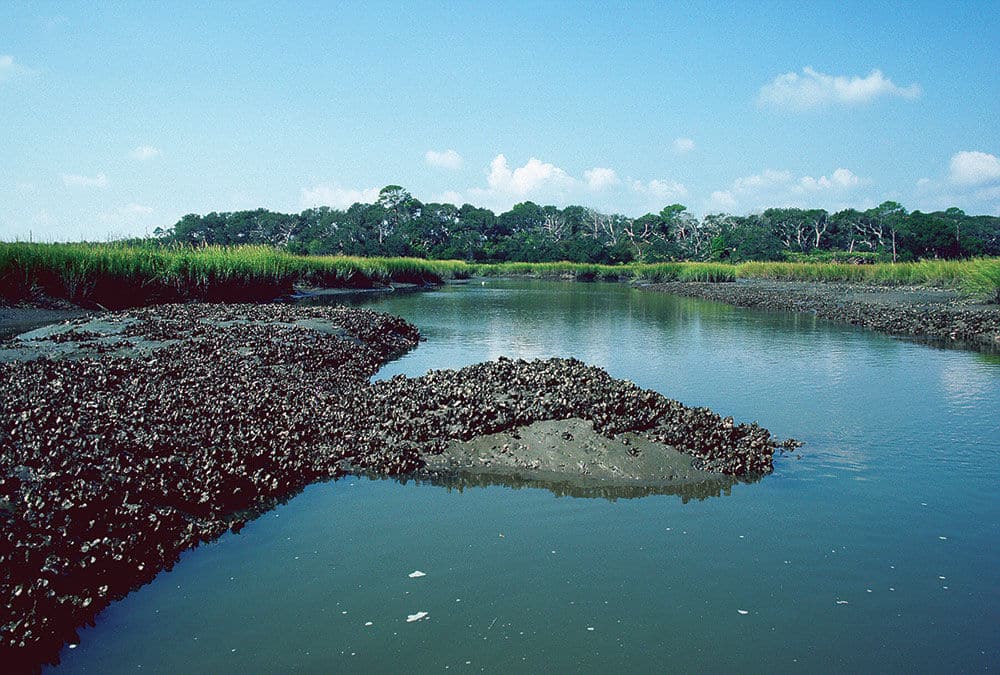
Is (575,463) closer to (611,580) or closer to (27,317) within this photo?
(611,580)

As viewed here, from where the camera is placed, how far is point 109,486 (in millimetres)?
6332

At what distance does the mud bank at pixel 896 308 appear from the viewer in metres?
22.1

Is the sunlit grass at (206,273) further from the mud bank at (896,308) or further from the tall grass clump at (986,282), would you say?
the mud bank at (896,308)

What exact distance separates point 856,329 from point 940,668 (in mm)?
22283

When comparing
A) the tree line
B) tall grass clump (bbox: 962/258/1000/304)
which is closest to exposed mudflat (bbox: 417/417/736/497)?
tall grass clump (bbox: 962/258/1000/304)

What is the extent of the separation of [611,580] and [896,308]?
89.2 feet

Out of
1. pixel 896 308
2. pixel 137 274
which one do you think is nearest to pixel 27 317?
pixel 137 274

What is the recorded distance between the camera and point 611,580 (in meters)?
5.74

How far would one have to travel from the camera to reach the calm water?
4.73 metres

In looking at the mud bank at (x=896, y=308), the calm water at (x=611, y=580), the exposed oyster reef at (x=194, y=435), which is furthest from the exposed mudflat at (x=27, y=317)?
the mud bank at (x=896, y=308)

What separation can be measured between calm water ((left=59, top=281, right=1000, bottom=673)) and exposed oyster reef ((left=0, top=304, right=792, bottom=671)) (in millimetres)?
343

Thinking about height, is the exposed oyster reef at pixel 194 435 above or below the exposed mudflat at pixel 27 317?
below

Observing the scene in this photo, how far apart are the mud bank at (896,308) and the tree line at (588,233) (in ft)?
160

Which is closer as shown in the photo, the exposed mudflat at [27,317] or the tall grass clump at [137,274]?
the exposed mudflat at [27,317]
